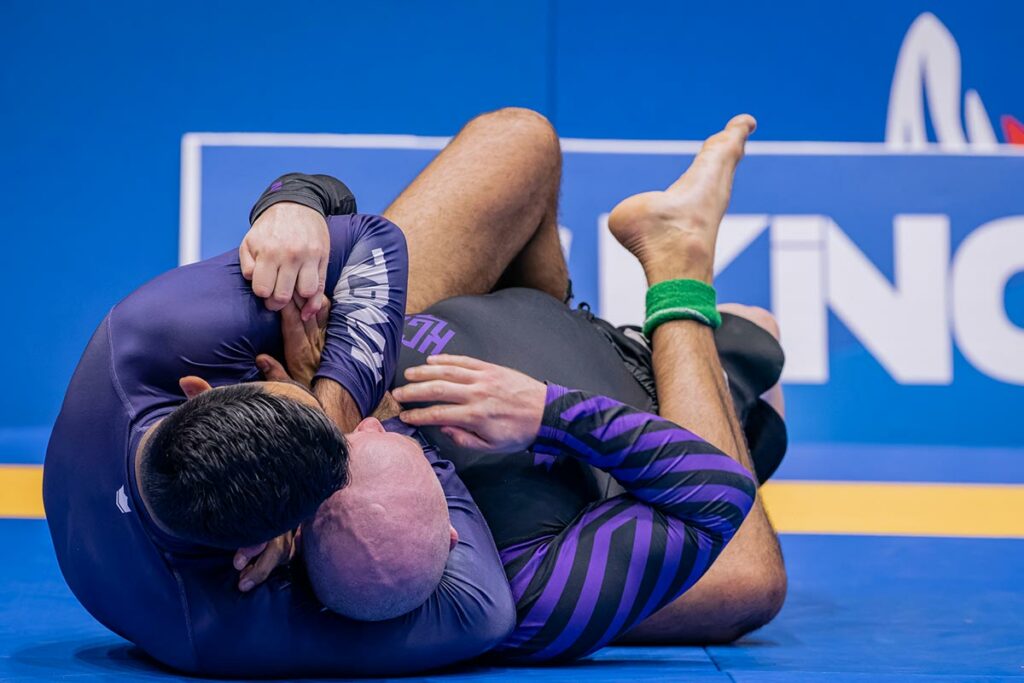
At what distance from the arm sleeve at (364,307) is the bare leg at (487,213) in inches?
13.3

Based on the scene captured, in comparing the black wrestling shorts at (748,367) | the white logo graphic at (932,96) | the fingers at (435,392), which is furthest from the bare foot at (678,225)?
the white logo graphic at (932,96)

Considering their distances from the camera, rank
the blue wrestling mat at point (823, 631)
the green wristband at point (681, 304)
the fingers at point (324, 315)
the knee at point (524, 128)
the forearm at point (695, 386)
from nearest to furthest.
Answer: the blue wrestling mat at point (823, 631) < the fingers at point (324, 315) < the forearm at point (695, 386) < the green wristband at point (681, 304) < the knee at point (524, 128)

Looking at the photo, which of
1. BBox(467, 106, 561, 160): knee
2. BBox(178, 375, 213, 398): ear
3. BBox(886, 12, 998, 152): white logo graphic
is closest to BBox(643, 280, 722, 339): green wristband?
BBox(467, 106, 561, 160): knee

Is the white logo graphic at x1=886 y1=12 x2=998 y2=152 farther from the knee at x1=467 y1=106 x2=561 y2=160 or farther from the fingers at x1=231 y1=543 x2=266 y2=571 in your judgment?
the fingers at x1=231 y1=543 x2=266 y2=571

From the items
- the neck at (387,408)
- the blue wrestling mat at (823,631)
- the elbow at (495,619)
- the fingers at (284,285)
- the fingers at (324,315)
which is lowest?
the blue wrestling mat at (823,631)

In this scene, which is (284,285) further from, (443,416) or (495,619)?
(495,619)

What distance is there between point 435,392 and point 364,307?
136mm

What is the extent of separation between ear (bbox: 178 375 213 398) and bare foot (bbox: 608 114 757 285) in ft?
2.65

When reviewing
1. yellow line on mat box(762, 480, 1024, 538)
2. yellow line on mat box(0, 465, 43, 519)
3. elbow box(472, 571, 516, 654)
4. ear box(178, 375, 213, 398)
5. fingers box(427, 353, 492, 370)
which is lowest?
yellow line on mat box(762, 480, 1024, 538)

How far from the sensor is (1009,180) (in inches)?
119

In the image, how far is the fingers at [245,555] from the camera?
1.10 metres

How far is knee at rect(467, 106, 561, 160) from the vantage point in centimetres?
185

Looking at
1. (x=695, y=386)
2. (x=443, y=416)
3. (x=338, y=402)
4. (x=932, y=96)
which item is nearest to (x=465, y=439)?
(x=443, y=416)

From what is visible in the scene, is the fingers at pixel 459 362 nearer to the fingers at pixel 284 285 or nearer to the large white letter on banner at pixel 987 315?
the fingers at pixel 284 285
